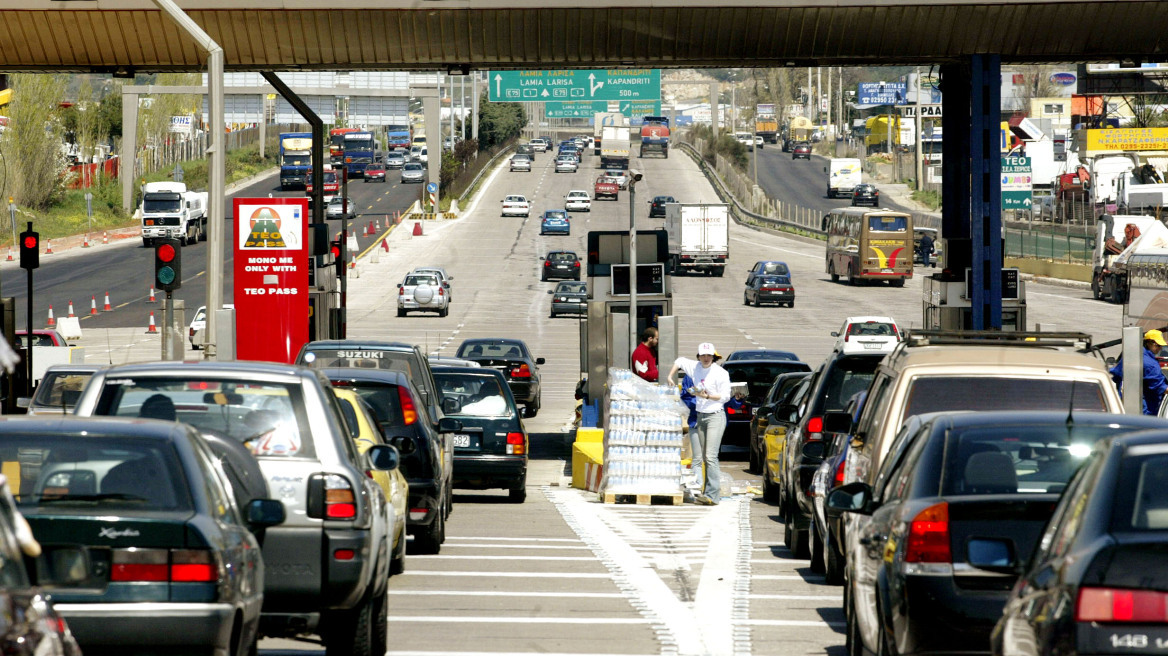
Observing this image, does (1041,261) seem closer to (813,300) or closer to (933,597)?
(813,300)

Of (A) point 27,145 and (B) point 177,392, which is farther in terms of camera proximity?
(A) point 27,145

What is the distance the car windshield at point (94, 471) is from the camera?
7.01 meters

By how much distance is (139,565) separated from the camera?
6.75 meters

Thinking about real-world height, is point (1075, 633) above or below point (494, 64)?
below

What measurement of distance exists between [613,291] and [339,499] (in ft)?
69.0

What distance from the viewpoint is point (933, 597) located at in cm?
725

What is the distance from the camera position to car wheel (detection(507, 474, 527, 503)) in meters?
19.2

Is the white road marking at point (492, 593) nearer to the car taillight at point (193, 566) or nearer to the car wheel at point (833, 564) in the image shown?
the car wheel at point (833, 564)

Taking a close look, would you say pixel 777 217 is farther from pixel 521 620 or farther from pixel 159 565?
pixel 159 565

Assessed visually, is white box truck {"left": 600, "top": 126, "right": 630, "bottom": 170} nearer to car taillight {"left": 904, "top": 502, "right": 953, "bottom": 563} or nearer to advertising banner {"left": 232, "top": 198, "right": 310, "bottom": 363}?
advertising banner {"left": 232, "top": 198, "right": 310, "bottom": 363}

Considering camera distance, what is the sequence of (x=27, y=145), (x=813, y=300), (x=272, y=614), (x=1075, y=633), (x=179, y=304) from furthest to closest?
1. (x=27, y=145)
2. (x=813, y=300)
3. (x=179, y=304)
4. (x=272, y=614)
5. (x=1075, y=633)

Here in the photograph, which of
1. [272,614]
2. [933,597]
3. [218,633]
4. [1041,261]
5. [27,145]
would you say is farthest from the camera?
[27,145]

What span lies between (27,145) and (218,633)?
78.6 metres

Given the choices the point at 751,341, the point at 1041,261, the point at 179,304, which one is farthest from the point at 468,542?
the point at 1041,261
